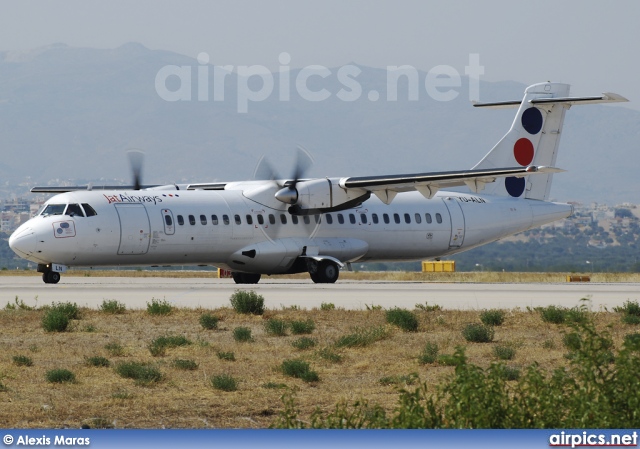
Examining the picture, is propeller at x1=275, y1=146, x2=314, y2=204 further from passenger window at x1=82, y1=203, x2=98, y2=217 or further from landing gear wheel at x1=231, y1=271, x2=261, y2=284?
passenger window at x1=82, y1=203, x2=98, y2=217

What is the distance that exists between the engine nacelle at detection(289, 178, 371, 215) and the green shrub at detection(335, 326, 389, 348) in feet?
55.3

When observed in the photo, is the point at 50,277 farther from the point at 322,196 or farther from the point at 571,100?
the point at 571,100

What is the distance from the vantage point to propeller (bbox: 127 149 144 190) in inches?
1527

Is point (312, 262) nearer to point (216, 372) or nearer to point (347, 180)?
point (347, 180)

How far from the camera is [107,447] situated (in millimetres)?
7539

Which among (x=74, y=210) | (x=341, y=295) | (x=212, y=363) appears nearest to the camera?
(x=212, y=363)

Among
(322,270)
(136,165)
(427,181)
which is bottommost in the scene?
(322,270)

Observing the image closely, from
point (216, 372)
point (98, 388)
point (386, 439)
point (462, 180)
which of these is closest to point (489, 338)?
point (216, 372)

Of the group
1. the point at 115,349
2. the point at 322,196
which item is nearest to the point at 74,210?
the point at 322,196

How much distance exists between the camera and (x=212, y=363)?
17.2 m

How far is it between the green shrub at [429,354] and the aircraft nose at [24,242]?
17736 mm

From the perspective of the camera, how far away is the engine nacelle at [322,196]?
1462 inches

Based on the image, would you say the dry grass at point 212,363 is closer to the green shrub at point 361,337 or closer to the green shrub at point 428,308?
the green shrub at point 361,337

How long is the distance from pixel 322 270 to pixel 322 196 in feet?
8.09
